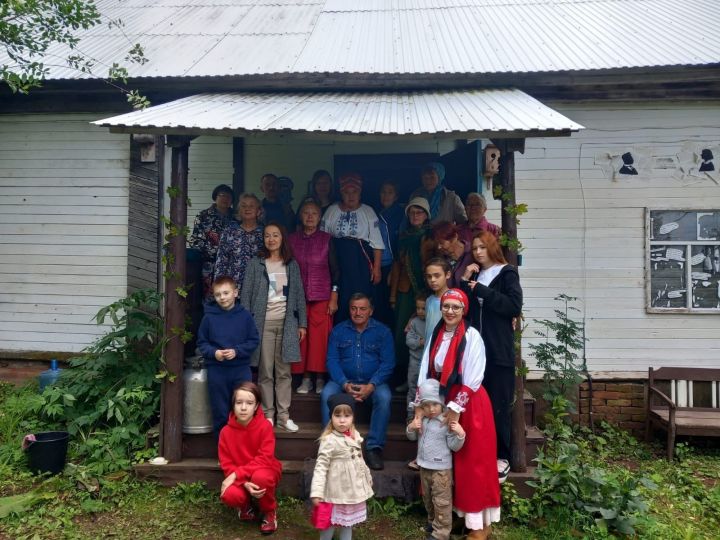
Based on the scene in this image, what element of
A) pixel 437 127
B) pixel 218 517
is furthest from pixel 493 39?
pixel 218 517

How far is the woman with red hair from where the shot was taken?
3936mm

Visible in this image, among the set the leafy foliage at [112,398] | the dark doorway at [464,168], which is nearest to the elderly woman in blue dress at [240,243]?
the leafy foliage at [112,398]

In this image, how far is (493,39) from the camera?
19.7 ft

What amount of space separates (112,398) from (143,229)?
2146 millimetres

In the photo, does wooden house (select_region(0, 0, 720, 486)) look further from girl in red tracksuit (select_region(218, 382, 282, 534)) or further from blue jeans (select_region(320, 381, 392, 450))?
blue jeans (select_region(320, 381, 392, 450))

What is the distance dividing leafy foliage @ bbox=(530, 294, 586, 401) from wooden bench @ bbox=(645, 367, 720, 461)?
2.64 feet

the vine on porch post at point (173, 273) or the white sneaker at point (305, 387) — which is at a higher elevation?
the vine on porch post at point (173, 273)

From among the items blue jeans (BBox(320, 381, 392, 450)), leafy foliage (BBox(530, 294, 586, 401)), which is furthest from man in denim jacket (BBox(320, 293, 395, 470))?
leafy foliage (BBox(530, 294, 586, 401))

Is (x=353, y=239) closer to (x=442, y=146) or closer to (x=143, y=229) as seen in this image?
(x=442, y=146)

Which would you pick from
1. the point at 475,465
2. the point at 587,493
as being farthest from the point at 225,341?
the point at 587,493

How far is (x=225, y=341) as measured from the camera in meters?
4.25

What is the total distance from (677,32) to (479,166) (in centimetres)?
266

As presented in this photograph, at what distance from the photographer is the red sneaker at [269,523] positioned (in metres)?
3.81

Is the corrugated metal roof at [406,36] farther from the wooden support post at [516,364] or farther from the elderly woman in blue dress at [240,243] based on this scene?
the elderly woman in blue dress at [240,243]
